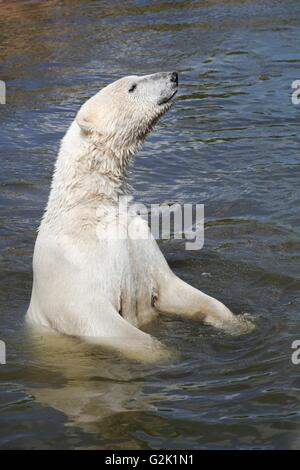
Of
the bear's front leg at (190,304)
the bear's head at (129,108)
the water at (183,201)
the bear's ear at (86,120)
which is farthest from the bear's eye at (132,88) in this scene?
the water at (183,201)

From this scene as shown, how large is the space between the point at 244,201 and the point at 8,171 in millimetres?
2495

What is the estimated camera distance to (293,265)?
7.34m

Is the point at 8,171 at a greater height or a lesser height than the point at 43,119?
lesser

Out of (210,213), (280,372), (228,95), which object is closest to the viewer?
(280,372)

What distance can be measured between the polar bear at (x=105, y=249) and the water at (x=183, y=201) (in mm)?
172

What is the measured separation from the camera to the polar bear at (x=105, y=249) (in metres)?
5.88

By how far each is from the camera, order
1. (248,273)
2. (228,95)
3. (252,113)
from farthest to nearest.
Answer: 1. (228,95)
2. (252,113)
3. (248,273)

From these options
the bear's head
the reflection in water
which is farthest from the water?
the bear's head

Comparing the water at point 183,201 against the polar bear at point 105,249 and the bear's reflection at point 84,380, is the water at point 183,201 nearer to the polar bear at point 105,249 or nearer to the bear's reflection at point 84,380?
the bear's reflection at point 84,380

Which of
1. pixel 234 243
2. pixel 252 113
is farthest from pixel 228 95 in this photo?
pixel 234 243

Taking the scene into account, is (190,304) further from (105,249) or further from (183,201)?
(183,201)

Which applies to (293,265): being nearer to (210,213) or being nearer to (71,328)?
(210,213)

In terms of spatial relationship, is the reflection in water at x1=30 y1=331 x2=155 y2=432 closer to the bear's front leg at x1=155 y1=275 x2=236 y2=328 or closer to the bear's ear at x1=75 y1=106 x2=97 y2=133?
the bear's front leg at x1=155 y1=275 x2=236 y2=328

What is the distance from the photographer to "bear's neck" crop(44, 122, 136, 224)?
6.12 m
